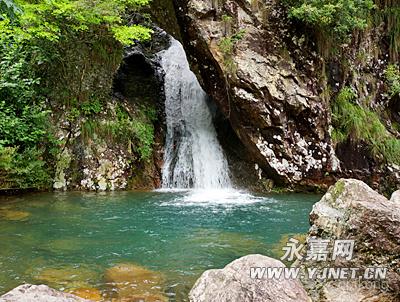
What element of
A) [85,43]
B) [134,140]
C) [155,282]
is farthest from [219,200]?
[85,43]

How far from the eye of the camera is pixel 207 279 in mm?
2611

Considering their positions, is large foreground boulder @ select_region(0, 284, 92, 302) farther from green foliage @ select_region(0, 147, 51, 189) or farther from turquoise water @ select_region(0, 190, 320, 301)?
green foliage @ select_region(0, 147, 51, 189)

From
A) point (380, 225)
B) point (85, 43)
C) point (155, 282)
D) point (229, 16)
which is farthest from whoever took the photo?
point (85, 43)

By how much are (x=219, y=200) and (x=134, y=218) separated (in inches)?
105

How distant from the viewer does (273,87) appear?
7.78 meters

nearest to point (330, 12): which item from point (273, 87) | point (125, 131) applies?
point (273, 87)

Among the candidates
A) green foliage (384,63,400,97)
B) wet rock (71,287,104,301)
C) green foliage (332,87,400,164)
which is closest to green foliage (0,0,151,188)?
wet rock (71,287,104,301)

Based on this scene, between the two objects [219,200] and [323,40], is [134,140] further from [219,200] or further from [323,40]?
[323,40]

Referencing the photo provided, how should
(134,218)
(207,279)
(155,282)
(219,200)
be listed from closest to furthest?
1. (207,279)
2. (155,282)
3. (134,218)
4. (219,200)

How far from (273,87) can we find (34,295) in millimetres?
7309

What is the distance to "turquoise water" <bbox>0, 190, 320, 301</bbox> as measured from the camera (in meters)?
3.13

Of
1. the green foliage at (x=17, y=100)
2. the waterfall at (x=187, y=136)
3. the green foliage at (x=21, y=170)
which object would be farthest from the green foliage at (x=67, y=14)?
the waterfall at (x=187, y=136)

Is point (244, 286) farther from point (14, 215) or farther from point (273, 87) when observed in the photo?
point (273, 87)

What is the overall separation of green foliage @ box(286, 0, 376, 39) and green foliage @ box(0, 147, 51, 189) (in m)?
8.27
